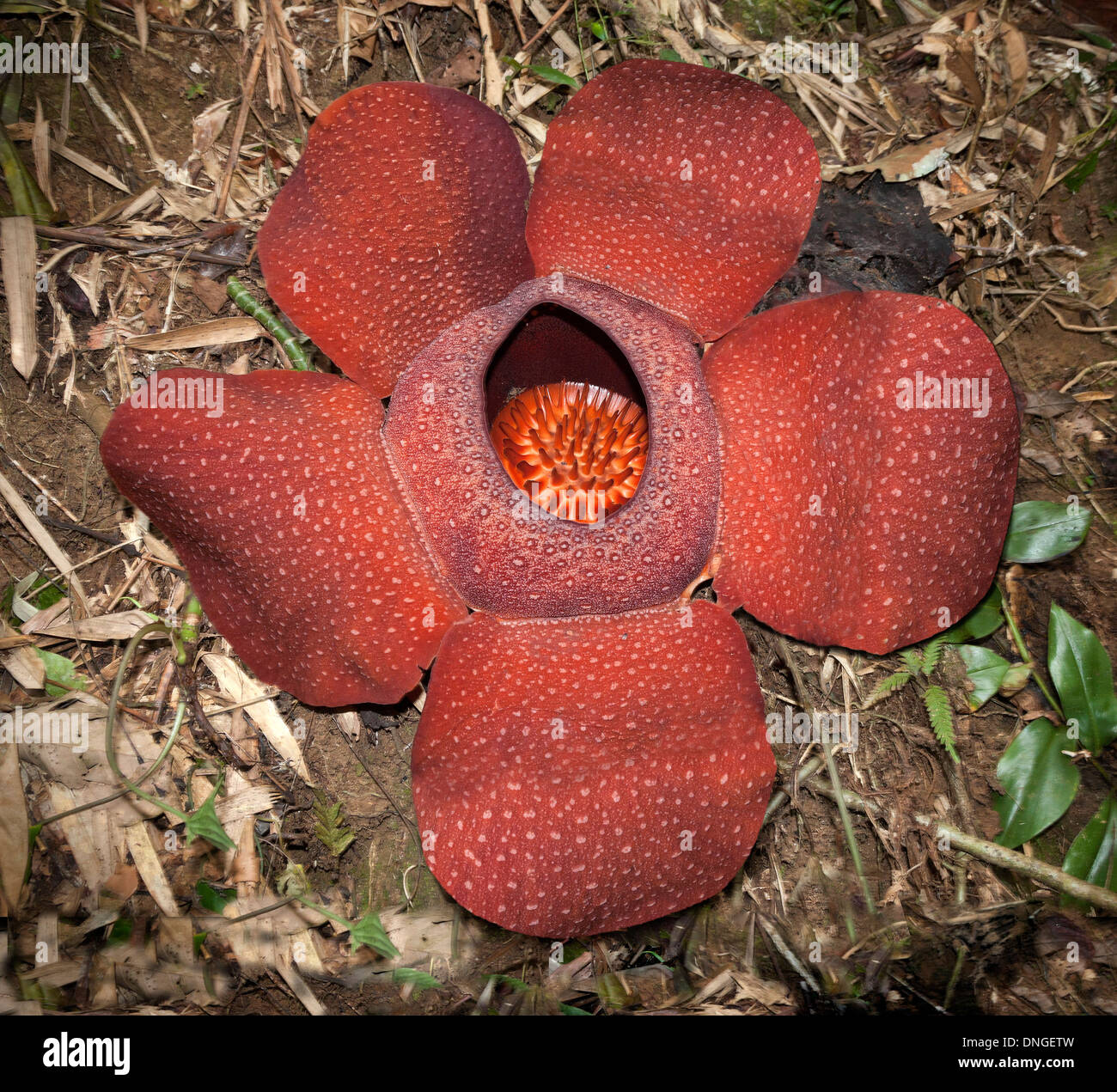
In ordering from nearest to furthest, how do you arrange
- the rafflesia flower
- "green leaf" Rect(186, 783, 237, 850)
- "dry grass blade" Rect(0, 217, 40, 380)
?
the rafflesia flower, "green leaf" Rect(186, 783, 237, 850), "dry grass blade" Rect(0, 217, 40, 380)

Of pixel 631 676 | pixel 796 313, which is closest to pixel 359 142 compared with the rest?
pixel 796 313

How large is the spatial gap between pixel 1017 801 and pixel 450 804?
1.68 m

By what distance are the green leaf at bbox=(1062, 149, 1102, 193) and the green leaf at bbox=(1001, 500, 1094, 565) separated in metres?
1.19

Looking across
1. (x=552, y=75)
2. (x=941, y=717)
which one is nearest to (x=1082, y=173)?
(x=552, y=75)

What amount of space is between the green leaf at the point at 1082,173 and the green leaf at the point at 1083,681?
1.55 meters

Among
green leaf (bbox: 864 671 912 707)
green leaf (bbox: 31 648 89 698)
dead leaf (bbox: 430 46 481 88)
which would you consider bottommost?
green leaf (bbox: 31 648 89 698)

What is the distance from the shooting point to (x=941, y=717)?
2508mm

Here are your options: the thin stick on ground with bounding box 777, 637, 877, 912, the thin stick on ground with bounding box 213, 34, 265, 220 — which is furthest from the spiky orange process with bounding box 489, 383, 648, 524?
the thin stick on ground with bounding box 213, 34, 265, 220

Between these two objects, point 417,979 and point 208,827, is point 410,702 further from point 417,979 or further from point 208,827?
point 417,979

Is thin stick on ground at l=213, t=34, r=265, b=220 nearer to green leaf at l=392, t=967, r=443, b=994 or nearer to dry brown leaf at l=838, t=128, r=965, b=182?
dry brown leaf at l=838, t=128, r=965, b=182

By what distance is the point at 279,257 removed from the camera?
223 cm

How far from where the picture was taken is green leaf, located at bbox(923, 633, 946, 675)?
2547 mm

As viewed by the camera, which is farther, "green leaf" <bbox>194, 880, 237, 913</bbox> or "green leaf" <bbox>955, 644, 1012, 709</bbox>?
"green leaf" <bbox>955, 644, 1012, 709</bbox>

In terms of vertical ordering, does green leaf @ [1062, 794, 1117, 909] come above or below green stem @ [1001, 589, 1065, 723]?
below
